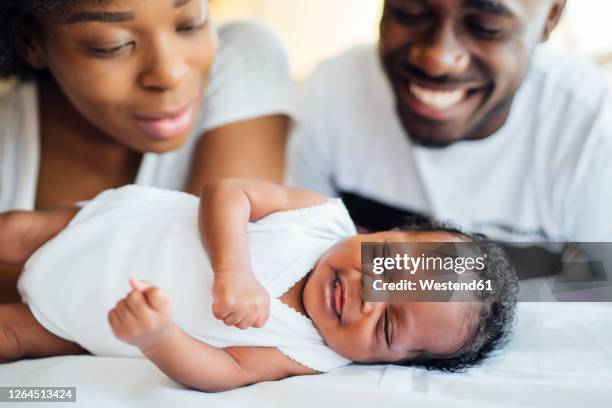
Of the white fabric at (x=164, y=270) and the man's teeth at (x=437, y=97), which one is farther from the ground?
the man's teeth at (x=437, y=97)

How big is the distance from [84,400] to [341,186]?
57cm

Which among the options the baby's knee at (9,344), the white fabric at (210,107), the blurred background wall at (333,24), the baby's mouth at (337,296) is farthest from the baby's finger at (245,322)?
the blurred background wall at (333,24)

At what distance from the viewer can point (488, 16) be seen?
784mm

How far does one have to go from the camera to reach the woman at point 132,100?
76 cm

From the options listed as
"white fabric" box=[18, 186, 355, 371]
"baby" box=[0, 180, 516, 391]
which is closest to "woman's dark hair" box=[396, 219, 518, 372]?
"baby" box=[0, 180, 516, 391]

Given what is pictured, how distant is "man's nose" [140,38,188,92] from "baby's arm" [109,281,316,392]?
33 centimetres

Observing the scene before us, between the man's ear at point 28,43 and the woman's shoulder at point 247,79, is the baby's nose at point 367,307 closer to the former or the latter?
the woman's shoulder at point 247,79

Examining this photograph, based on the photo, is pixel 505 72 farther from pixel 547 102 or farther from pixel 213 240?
pixel 213 240

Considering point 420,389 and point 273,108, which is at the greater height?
point 273,108

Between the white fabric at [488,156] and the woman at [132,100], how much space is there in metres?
0.10

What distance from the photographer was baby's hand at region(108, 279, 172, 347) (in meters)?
0.52

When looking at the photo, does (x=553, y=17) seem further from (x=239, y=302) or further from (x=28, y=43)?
Result: (x=28, y=43)

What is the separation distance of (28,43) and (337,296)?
52cm

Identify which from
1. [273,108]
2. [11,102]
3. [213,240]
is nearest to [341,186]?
[273,108]
